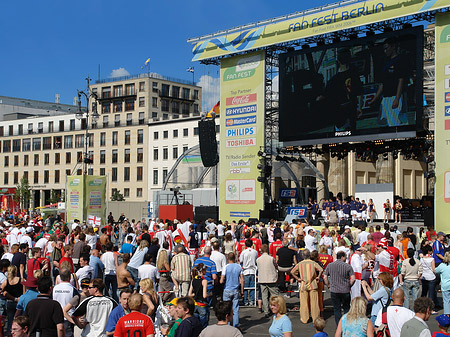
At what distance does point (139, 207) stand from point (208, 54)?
1975 centimetres

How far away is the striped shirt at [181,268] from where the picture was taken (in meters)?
11.7

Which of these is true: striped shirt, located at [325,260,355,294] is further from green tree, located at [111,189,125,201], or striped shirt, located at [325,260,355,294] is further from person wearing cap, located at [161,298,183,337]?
green tree, located at [111,189,125,201]

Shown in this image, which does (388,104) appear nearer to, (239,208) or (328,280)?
(239,208)

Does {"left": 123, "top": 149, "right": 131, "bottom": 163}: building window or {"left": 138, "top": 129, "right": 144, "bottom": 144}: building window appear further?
{"left": 123, "top": 149, "right": 131, "bottom": 163}: building window

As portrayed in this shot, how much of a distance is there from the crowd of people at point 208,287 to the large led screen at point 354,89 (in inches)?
402

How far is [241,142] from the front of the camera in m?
34.8

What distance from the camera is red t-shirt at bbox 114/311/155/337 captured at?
6.79 metres

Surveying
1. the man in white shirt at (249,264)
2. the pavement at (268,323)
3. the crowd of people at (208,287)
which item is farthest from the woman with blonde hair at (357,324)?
the man in white shirt at (249,264)

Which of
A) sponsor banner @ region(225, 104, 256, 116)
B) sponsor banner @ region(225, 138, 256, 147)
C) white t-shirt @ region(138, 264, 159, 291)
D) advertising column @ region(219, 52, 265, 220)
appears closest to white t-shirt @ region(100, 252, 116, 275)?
white t-shirt @ region(138, 264, 159, 291)

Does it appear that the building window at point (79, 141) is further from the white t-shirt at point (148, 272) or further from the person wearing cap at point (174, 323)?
the person wearing cap at point (174, 323)

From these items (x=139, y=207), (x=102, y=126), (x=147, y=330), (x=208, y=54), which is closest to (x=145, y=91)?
(x=102, y=126)

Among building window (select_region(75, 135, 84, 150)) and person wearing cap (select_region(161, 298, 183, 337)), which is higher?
building window (select_region(75, 135, 84, 150))

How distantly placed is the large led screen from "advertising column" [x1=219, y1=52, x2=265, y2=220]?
1996 mm

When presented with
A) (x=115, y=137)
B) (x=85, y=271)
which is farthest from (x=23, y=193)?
(x=85, y=271)
